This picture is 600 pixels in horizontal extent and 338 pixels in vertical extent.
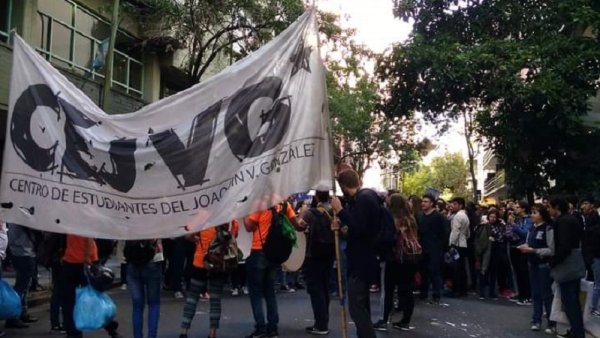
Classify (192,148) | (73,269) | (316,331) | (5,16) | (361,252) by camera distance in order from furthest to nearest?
(5,16) → (316,331) → (73,269) → (361,252) → (192,148)

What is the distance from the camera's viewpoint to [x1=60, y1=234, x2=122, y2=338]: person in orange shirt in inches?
279

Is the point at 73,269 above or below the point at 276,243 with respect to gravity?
below

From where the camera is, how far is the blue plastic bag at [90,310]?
6895 mm

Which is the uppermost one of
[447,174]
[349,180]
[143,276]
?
[447,174]

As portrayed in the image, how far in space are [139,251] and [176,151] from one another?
5.57 ft

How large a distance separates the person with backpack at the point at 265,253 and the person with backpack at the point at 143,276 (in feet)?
4.08

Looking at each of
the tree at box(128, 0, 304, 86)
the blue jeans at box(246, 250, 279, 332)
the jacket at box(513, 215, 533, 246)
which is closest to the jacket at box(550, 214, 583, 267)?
the blue jeans at box(246, 250, 279, 332)

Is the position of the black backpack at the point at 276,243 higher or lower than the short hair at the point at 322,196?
lower

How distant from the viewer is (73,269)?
7.13 metres

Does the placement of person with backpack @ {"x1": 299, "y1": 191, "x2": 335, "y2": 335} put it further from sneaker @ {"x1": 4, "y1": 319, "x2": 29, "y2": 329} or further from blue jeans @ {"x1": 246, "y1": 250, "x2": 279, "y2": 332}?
sneaker @ {"x1": 4, "y1": 319, "x2": 29, "y2": 329}

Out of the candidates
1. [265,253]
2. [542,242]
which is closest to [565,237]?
[542,242]

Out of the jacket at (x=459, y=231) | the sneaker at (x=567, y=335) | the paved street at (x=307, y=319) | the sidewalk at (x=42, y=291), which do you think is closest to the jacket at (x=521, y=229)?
the jacket at (x=459, y=231)

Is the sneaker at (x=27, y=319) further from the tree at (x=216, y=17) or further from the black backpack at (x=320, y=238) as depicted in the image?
the tree at (x=216, y=17)

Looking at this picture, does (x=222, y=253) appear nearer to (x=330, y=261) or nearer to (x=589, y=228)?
→ (x=330, y=261)
